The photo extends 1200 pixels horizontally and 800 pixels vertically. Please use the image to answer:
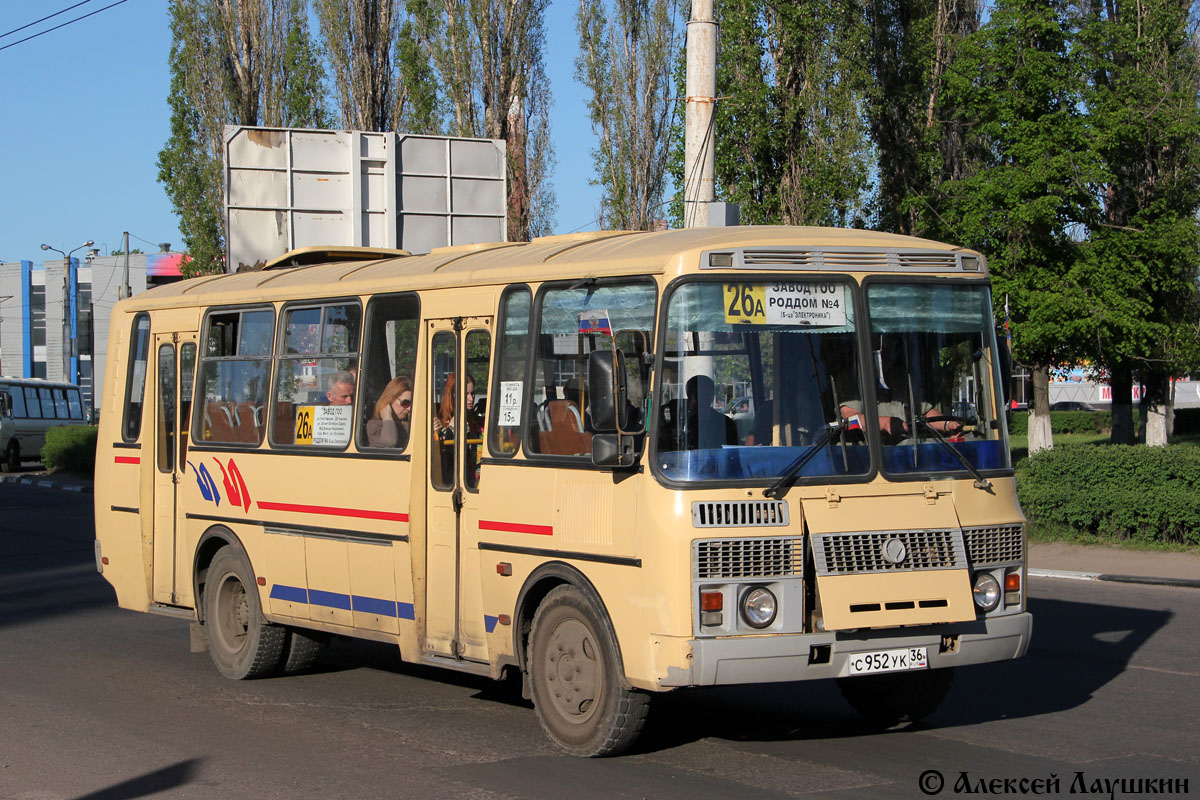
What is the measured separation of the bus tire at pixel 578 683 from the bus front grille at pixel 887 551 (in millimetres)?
1195

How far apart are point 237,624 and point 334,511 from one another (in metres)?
1.76

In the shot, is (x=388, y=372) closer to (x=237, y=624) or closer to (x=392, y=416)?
(x=392, y=416)

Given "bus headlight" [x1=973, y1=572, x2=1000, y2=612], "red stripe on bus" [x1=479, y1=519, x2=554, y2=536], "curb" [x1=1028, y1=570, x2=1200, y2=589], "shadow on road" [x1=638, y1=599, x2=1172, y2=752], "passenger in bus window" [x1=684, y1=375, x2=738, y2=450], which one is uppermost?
"passenger in bus window" [x1=684, y1=375, x2=738, y2=450]

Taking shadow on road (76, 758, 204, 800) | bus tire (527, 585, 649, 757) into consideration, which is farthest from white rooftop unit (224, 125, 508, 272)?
shadow on road (76, 758, 204, 800)

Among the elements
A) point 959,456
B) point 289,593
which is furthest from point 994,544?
point 289,593

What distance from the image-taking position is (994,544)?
755 centimetres

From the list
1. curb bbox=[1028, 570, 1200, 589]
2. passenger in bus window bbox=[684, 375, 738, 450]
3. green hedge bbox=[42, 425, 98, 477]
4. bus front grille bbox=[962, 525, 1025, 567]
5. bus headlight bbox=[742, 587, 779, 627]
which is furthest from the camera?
green hedge bbox=[42, 425, 98, 477]

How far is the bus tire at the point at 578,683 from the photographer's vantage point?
287 inches

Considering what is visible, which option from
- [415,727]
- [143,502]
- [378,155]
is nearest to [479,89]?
[378,155]

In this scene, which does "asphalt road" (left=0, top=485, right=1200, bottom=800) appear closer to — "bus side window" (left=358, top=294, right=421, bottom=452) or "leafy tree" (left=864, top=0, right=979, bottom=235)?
"bus side window" (left=358, top=294, right=421, bottom=452)

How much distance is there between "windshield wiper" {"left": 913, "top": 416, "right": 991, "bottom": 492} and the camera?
7.52 meters

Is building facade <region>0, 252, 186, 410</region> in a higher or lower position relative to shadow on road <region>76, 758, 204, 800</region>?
higher

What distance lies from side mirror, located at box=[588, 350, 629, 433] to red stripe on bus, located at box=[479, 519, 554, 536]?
920 millimetres

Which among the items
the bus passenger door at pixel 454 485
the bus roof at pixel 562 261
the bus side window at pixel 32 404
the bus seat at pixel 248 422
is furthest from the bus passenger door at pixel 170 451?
the bus side window at pixel 32 404
